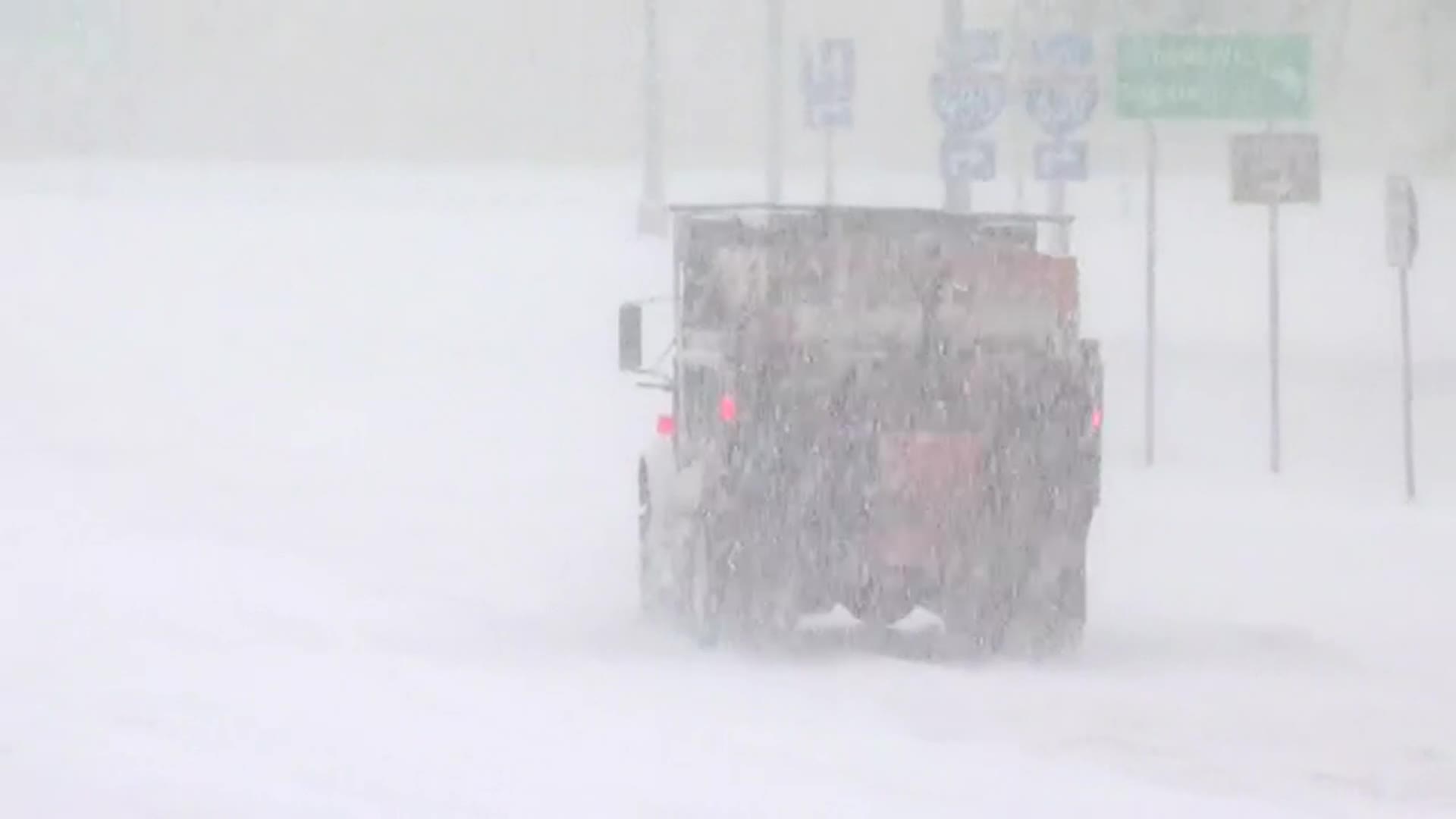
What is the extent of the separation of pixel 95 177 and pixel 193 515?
3825 centimetres

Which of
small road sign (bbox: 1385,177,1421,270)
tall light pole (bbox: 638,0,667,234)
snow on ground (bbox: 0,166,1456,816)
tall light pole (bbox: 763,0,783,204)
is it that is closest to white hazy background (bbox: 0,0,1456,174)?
tall light pole (bbox: 638,0,667,234)

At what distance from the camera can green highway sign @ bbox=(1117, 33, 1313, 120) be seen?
92.0 feet

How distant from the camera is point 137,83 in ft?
246

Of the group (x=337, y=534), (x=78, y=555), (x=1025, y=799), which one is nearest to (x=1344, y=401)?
(x=337, y=534)

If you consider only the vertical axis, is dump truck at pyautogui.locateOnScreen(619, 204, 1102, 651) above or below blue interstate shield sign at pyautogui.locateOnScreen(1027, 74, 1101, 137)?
below

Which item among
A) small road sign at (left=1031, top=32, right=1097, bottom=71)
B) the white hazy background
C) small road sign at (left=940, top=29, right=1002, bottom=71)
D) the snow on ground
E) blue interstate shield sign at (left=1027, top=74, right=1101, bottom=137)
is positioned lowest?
the snow on ground

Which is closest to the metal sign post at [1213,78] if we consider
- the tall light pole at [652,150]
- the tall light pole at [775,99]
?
the tall light pole at [775,99]

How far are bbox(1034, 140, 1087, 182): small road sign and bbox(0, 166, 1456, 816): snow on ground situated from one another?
2986mm

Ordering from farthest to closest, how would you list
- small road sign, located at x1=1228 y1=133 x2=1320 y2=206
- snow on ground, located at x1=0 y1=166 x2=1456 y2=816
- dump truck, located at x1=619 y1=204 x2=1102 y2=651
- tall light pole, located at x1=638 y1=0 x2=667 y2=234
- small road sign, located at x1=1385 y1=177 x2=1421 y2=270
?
tall light pole, located at x1=638 y1=0 x2=667 y2=234 < small road sign, located at x1=1228 y1=133 x2=1320 y2=206 < small road sign, located at x1=1385 y1=177 x2=1421 y2=270 < dump truck, located at x1=619 y1=204 x2=1102 y2=651 < snow on ground, located at x1=0 y1=166 x2=1456 y2=816

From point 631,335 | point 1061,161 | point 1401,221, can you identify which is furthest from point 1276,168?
point 631,335

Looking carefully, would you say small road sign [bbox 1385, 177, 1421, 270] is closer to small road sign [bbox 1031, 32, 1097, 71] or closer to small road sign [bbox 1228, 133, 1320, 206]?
small road sign [bbox 1228, 133, 1320, 206]

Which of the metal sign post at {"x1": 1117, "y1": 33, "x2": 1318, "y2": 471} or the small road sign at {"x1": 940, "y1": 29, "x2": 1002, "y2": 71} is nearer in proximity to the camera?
the metal sign post at {"x1": 1117, "y1": 33, "x2": 1318, "y2": 471}

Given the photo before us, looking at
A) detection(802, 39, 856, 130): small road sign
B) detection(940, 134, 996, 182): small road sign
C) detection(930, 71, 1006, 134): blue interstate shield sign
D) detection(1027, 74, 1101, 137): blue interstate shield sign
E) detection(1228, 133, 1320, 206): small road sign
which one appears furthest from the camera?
detection(802, 39, 856, 130): small road sign

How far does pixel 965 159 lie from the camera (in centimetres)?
3095
